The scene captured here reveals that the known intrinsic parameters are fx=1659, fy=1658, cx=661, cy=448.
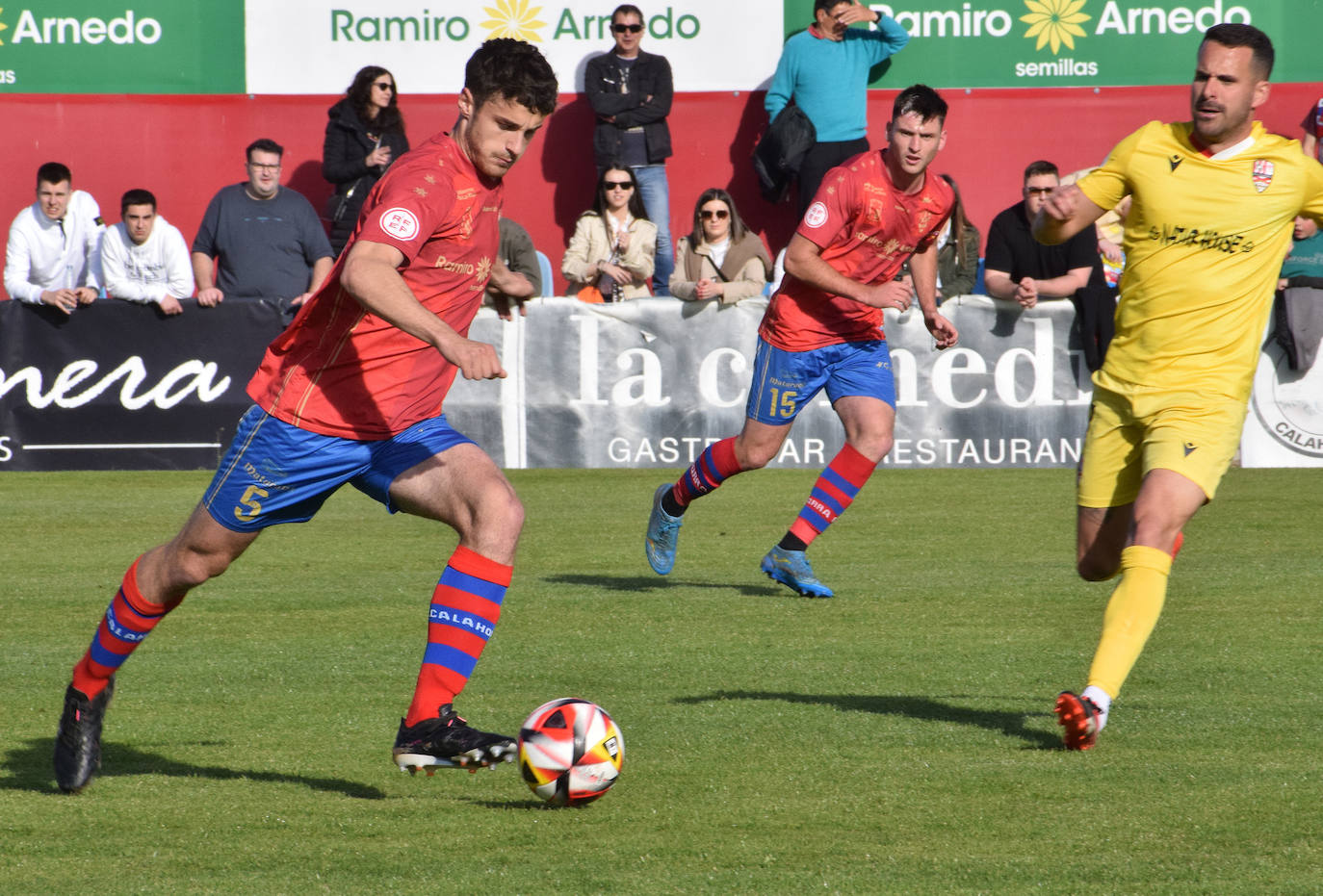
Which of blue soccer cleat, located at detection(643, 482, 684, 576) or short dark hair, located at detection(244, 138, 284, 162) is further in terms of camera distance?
short dark hair, located at detection(244, 138, 284, 162)

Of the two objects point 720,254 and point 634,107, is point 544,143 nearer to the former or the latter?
point 634,107

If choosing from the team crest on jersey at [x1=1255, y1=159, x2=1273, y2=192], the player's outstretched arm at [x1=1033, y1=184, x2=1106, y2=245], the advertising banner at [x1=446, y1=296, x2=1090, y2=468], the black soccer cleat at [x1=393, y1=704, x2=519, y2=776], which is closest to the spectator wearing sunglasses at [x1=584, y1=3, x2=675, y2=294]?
the advertising banner at [x1=446, y1=296, x2=1090, y2=468]

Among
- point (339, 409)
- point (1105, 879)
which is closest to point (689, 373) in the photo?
point (339, 409)

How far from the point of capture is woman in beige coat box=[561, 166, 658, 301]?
46.9 feet

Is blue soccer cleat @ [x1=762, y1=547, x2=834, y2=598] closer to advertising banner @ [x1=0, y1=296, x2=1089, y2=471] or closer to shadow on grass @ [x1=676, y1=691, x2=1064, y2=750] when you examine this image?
shadow on grass @ [x1=676, y1=691, x2=1064, y2=750]

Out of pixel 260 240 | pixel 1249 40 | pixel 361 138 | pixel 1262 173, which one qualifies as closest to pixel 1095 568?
pixel 1262 173

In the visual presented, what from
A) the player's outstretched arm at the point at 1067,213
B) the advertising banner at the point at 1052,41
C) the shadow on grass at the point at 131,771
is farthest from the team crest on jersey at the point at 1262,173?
the advertising banner at the point at 1052,41

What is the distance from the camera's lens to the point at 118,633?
511 cm

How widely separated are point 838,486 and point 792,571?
1.82ft

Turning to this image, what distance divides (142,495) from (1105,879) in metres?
9.78

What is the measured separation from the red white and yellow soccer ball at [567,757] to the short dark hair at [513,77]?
176 centimetres

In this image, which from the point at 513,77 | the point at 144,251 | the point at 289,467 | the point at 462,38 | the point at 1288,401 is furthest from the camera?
the point at 462,38

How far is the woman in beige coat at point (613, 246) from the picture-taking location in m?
14.3

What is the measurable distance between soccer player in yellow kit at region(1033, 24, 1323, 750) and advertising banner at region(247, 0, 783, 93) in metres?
10.9
